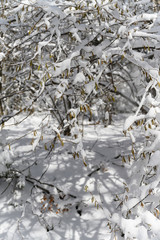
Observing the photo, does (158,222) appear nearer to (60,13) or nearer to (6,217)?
(60,13)

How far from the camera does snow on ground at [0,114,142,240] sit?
296 centimetres

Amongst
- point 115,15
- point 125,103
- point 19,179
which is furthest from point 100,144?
point 125,103

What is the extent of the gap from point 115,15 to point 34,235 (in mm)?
2738

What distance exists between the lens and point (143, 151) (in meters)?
1.71

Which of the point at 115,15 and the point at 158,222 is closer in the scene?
the point at 158,222

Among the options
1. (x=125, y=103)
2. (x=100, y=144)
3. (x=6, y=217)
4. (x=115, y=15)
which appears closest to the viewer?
(x=115, y=15)

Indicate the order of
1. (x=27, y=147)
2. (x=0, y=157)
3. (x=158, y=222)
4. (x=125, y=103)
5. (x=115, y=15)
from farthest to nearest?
1. (x=125, y=103)
2. (x=27, y=147)
3. (x=0, y=157)
4. (x=115, y=15)
5. (x=158, y=222)

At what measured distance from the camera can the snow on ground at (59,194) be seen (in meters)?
2.96

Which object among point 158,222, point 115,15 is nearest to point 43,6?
point 115,15

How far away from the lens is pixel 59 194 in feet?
11.4

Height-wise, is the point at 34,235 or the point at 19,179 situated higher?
the point at 19,179

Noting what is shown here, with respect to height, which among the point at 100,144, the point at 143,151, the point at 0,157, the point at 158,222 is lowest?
the point at 100,144

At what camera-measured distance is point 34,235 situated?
Result: 2873mm

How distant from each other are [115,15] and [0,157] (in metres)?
2.43
